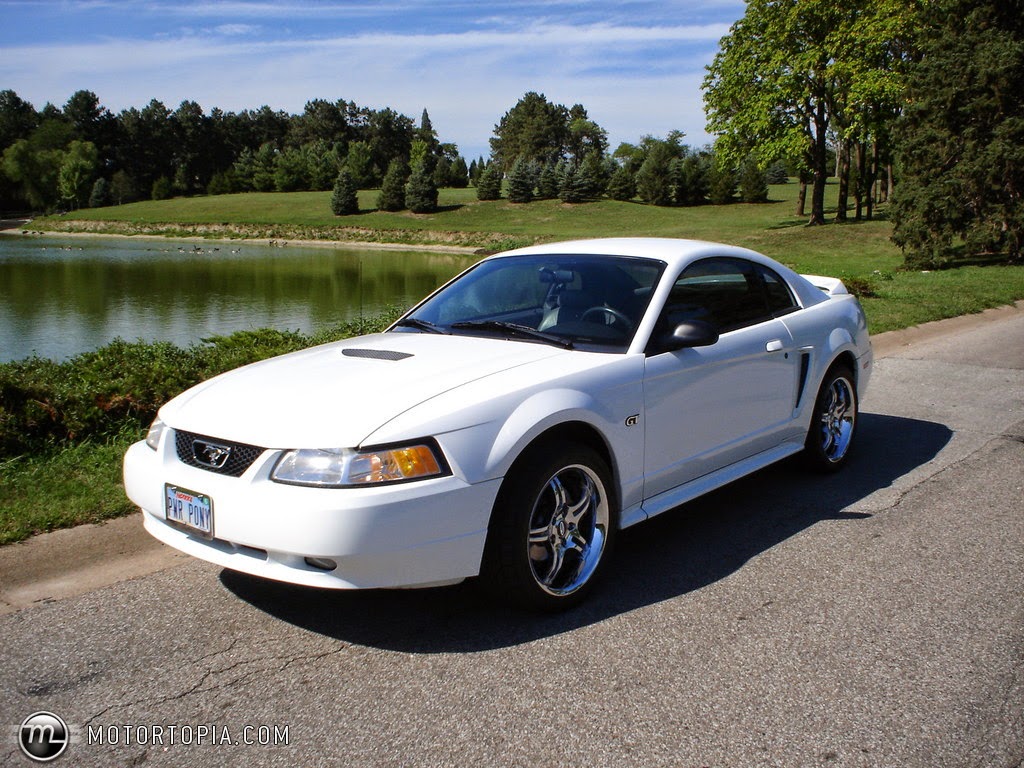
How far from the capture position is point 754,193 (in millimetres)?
69500

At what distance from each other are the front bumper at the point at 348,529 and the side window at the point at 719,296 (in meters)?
1.67

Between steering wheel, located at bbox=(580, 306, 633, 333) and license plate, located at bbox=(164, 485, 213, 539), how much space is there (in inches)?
78.2

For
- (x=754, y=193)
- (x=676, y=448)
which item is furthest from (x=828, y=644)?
(x=754, y=193)

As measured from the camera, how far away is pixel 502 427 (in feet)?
11.3

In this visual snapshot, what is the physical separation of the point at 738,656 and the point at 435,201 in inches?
2769

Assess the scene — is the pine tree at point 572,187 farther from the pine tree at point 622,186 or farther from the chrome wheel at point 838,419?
the chrome wheel at point 838,419

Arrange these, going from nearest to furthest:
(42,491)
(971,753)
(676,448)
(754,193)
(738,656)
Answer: (971,753) < (738,656) < (676,448) < (42,491) < (754,193)

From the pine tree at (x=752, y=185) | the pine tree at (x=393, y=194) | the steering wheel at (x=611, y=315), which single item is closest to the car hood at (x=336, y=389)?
the steering wheel at (x=611, y=315)

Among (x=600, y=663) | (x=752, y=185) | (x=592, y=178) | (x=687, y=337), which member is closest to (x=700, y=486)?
(x=687, y=337)

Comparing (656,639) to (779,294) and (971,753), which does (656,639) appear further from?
(779,294)

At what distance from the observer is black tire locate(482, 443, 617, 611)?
137 inches

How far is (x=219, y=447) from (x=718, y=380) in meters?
2.46

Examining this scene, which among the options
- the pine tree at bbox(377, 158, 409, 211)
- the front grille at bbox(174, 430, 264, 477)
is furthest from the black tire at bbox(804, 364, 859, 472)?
the pine tree at bbox(377, 158, 409, 211)

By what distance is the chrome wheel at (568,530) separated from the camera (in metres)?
3.71
